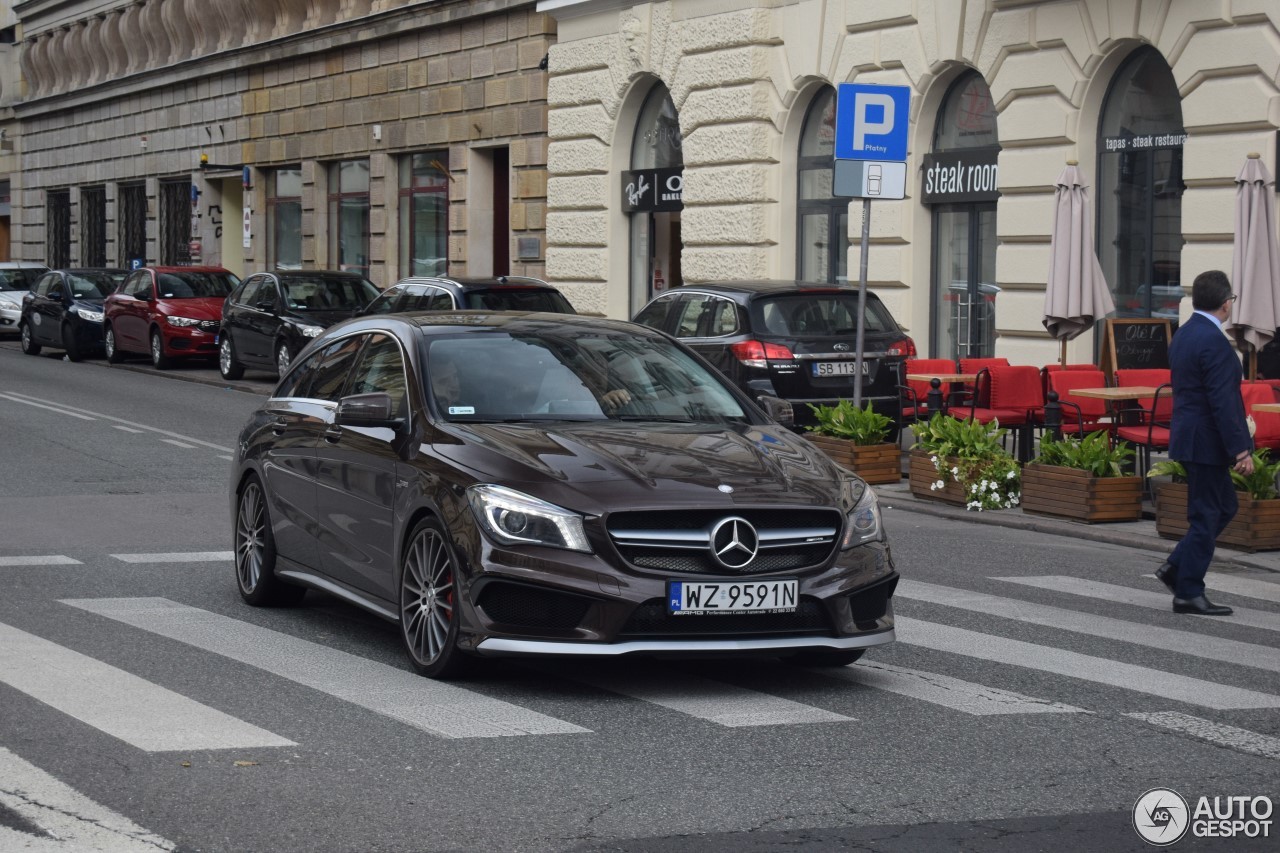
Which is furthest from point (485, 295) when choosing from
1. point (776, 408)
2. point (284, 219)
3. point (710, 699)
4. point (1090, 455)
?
point (284, 219)

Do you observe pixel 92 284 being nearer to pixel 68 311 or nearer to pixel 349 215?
pixel 68 311

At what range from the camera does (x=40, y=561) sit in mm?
11195

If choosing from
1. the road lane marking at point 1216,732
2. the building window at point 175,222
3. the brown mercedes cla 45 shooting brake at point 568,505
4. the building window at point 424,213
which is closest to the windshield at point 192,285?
the building window at point 424,213

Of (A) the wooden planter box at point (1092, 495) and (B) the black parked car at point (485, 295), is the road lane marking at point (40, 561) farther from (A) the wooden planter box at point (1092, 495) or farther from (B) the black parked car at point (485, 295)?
(B) the black parked car at point (485, 295)

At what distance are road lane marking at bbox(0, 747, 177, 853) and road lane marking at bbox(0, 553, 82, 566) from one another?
16.7ft

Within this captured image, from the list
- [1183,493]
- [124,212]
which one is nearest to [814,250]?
[1183,493]

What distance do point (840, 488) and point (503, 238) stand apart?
84.0 ft

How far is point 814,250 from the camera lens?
24.7 metres

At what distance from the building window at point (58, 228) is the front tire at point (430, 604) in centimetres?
5156

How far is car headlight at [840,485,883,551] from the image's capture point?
7.48 m

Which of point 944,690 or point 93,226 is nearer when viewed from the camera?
point 944,690

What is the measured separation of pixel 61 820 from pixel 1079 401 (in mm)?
11855

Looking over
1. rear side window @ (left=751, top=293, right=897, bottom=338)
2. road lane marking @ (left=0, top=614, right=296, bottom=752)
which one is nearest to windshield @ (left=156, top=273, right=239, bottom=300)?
rear side window @ (left=751, top=293, right=897, bottom=338)

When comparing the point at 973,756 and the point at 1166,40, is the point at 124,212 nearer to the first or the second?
the point at 1166,40
